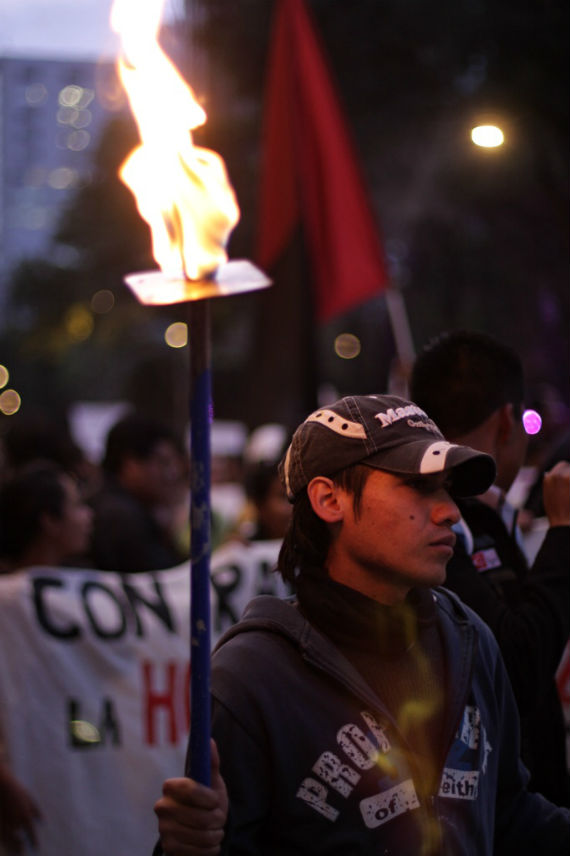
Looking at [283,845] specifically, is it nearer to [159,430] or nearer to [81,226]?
[159,430]

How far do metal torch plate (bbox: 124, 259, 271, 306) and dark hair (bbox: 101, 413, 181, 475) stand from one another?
14.0ft

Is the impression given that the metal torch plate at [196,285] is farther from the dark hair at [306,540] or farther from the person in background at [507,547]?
the person in background at [507,547]

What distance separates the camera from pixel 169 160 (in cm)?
187

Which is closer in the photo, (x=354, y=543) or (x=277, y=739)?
(x=277, y=739)

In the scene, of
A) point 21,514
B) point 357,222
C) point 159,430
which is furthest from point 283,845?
point 357,222

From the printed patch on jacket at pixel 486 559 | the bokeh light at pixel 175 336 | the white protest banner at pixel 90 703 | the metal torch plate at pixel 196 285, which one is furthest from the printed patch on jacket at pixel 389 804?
the bokeh light at pixel 175 336

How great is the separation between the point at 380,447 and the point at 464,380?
68 cm

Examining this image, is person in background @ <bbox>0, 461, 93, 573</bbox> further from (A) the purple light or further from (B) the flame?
(B) the flame

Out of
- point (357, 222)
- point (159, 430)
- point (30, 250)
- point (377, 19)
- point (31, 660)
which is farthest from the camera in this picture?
point (30, 250)

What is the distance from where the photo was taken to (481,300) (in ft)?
67.9

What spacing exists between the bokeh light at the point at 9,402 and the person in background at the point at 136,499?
47.3 meters

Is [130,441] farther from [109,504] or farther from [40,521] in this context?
[40,521]

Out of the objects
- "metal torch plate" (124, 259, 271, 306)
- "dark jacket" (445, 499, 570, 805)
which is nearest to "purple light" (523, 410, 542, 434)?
"dark jacket" (445, 499, 570, 805)

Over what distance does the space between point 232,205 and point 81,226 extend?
31.2 metres
